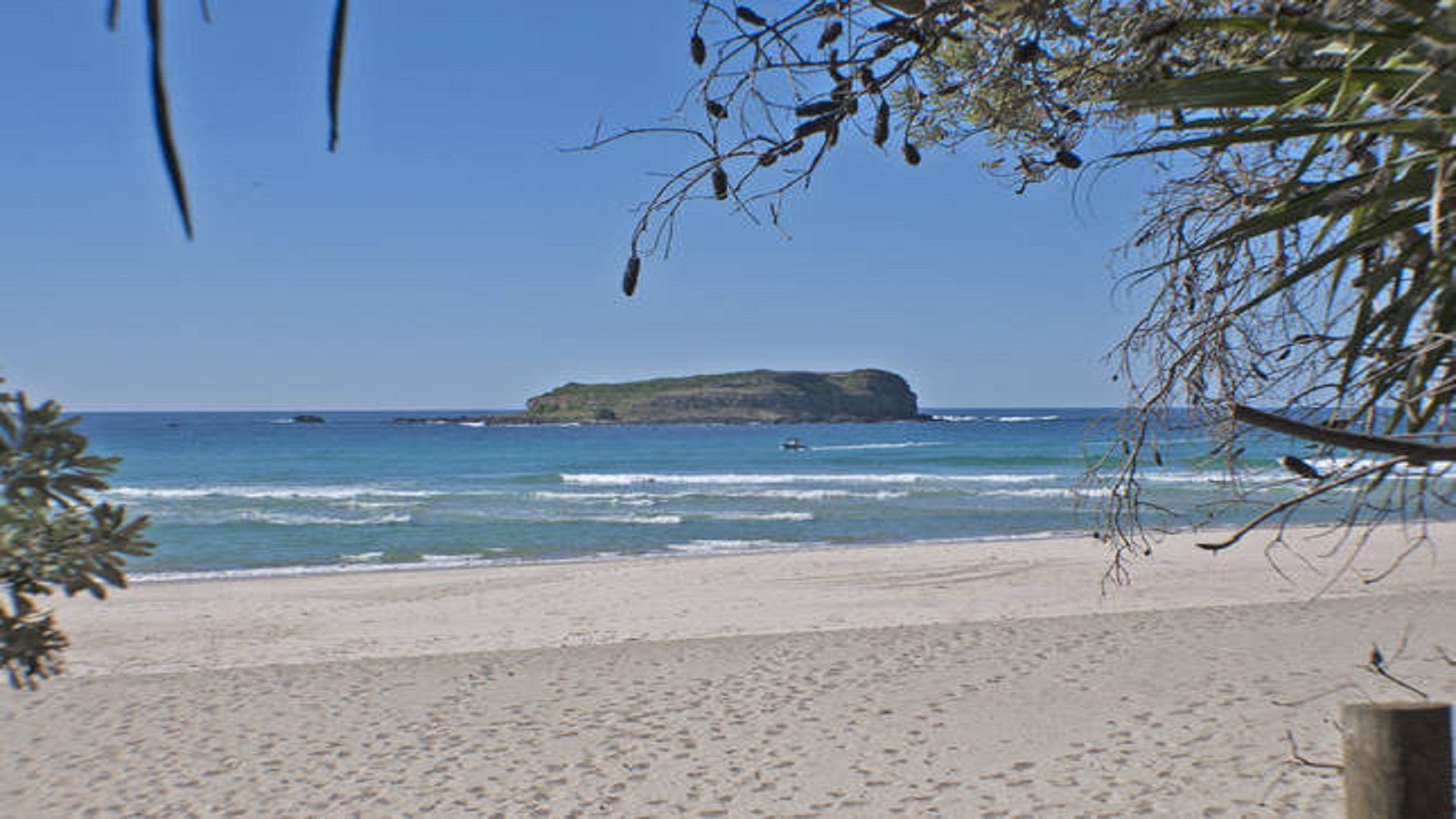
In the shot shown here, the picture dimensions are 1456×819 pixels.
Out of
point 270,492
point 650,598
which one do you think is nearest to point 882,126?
point 650,598

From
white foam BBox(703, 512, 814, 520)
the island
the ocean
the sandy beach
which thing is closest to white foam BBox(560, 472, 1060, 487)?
the ocean

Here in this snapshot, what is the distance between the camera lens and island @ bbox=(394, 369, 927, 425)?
99000 millimetres

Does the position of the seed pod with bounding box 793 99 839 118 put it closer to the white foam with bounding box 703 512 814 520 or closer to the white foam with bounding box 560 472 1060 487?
the white foam with bounding box 703 512 814 520

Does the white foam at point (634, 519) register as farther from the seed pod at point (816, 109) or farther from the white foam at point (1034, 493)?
the seed pod at point (816, 109)

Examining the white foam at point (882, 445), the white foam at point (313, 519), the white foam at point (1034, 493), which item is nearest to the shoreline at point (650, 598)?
the white foam at point (313, 519)

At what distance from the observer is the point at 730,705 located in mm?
7031

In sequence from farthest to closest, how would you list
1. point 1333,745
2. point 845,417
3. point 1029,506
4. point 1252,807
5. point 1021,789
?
point 845,417
point 1029,506
point 1333,745
point 1021,789
point 1252,807

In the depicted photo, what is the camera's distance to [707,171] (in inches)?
84.9

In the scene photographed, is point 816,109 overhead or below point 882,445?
overhead

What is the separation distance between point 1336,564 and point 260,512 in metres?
21.3

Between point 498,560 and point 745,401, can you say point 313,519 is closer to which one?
point 498,560

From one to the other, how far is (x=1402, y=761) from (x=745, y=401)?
97981 millimetres

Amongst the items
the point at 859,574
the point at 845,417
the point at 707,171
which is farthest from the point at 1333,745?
the point at 845,417

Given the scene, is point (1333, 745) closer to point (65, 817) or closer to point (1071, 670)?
point (1071, 670)
